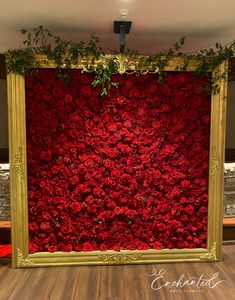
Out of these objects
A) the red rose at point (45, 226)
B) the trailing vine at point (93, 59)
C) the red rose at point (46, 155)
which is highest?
the trailing vine at point (93, 59)

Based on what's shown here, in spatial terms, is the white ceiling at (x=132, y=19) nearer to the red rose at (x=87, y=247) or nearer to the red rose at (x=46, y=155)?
the red rose at (x=46, y=155)

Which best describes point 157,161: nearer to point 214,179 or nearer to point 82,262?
point 214,179

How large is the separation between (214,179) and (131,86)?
124cm

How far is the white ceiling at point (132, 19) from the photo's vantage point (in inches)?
82.9

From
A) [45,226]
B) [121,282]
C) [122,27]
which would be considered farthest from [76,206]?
[122,27]

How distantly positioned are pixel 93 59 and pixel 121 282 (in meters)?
2.05

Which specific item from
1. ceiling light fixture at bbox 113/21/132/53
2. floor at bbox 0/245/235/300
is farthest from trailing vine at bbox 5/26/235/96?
floor at bbox 0/245/235/300

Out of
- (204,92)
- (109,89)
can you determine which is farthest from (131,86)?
(204,92)

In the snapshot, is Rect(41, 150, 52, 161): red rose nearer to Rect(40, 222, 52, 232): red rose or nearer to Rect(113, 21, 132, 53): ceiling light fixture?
Rect(40, 222, 52, 232): red rose

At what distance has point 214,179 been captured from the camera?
2846 mm

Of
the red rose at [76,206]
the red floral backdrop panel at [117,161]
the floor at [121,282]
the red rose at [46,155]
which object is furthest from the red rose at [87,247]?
the red rose at [46,155]

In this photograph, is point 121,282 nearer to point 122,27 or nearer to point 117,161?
point 117,161

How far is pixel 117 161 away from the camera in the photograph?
283cm

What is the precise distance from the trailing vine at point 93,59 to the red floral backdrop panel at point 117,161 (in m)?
0.09
